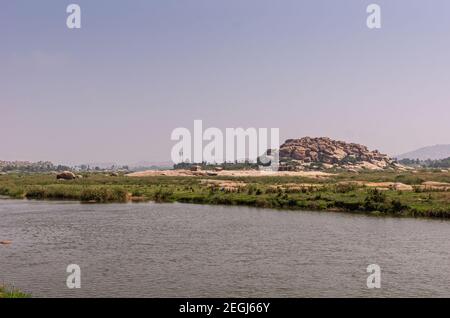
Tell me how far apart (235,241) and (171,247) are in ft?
20.1

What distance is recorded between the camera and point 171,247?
40.4 meters

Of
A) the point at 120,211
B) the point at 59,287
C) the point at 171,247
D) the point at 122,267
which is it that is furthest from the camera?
the point at 120,211

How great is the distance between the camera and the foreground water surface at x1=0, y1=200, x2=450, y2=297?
28656 mm

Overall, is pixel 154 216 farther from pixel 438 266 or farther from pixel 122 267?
pixel 438 266

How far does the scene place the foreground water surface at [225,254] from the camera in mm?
28656

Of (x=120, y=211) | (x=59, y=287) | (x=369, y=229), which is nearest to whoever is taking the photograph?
(x=59, y=287)

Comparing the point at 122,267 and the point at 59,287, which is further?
the point at 122,267

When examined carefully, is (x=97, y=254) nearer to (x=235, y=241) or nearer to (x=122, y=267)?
(x=122, y=267)

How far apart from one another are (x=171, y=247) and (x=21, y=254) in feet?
38.9

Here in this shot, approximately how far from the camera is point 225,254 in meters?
37.5
